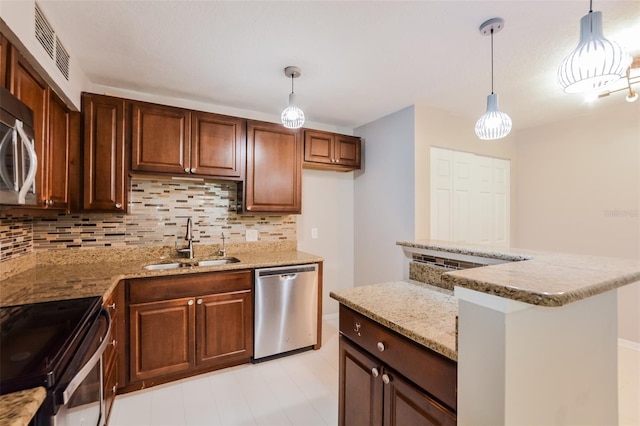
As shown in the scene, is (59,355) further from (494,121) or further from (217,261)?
(494,121)

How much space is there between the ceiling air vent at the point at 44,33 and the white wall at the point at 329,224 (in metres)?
2.31

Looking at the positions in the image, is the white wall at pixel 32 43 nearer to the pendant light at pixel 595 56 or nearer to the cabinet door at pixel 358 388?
the cabinet door at pixel 358 388

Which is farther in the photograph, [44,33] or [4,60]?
[44,33]

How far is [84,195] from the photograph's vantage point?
2.23 metres

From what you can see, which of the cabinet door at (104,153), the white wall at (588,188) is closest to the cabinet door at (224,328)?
the cabinet door at (104,153)

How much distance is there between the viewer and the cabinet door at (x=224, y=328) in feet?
7.71

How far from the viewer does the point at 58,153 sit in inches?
78.2

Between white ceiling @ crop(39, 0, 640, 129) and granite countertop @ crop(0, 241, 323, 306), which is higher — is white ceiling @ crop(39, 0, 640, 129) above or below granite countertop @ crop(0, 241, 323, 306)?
above

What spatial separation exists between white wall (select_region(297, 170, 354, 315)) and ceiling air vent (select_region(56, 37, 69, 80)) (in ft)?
7.18

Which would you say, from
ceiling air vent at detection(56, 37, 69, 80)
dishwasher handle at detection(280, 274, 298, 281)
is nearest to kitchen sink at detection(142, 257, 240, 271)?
dishwasher handle at detection(280, 274, 298, 281)

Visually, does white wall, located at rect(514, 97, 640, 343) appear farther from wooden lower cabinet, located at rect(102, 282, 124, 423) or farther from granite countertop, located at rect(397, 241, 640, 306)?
wooden lower cabinet, located at rect(102, 282, 124, 423)

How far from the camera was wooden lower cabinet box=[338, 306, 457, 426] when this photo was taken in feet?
3.36

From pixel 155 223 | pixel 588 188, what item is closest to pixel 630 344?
pixel 588 188

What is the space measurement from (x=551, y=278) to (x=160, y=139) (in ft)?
8.77
